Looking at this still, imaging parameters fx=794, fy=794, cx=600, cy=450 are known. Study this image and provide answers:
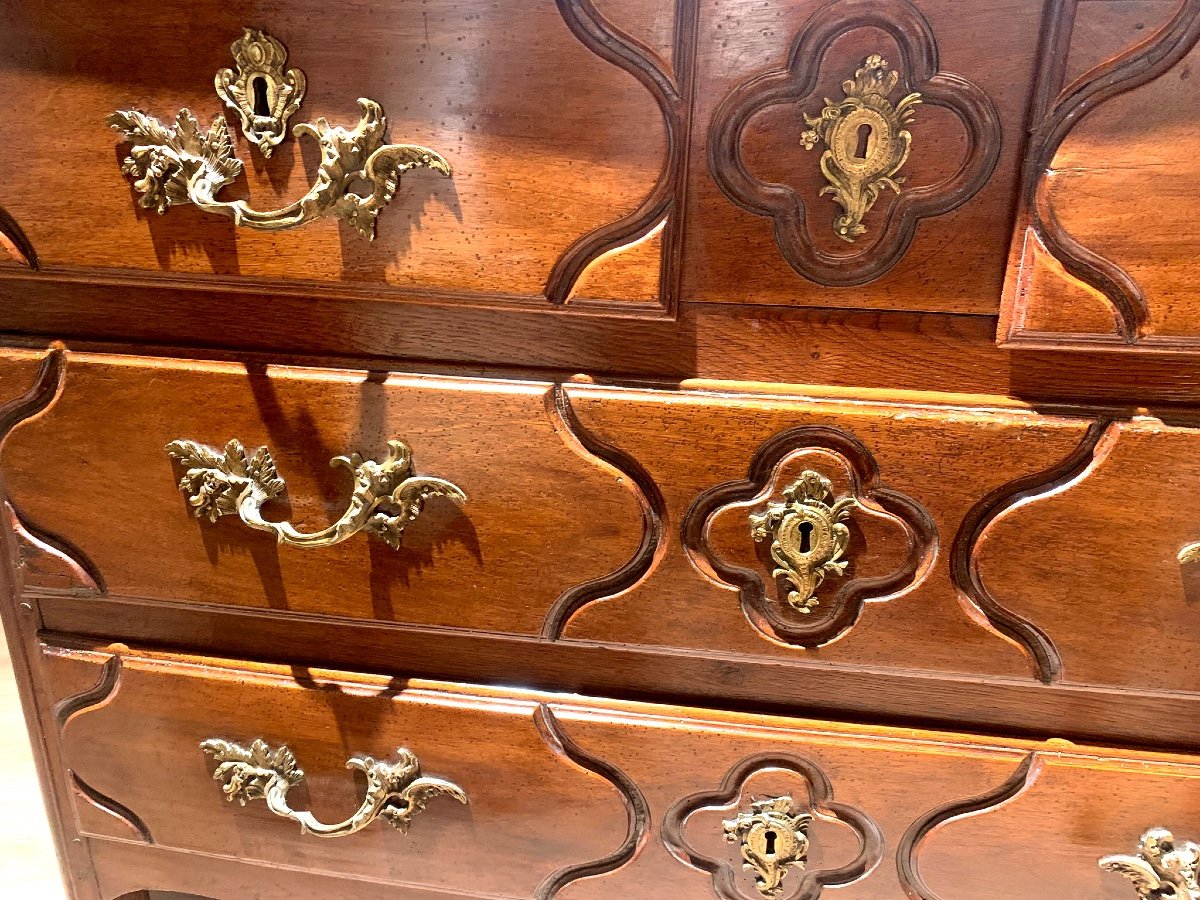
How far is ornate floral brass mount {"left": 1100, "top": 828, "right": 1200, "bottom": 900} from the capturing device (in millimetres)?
527

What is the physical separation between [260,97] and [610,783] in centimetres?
52

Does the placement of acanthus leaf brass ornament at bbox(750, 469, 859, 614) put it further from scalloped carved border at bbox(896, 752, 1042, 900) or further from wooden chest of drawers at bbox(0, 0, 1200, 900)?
scalloped carved border at bbox(896, 752, 1042, 900)

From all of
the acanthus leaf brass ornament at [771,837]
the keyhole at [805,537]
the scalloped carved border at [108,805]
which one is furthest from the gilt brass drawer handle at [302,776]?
the keyhole at [805,537]

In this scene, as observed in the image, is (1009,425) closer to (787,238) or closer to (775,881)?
(787,238)

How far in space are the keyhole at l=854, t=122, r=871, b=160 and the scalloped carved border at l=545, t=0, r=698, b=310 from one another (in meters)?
0.10

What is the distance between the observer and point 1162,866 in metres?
0.53

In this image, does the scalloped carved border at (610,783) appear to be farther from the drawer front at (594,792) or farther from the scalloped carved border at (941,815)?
the scalloped carved border at (941,815)

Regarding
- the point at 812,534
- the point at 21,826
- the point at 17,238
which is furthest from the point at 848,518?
the point at 21,826

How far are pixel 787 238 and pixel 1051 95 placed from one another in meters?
0.15

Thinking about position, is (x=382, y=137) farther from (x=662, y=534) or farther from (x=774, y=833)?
(x=774, y=833)

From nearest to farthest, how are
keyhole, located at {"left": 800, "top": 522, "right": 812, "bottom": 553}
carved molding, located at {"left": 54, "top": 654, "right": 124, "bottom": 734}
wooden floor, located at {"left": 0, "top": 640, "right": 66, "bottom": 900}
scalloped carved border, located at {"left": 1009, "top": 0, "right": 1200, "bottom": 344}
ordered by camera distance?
scalloped carved border, located at {"left": 1009, "top": 0, "right": 1200, "bottom": 344}, keyhole, located at {"left": 800, "top": 522, "right": 812, "bottom": 553}, carved molding, located at {"left": 54, "top": 654, "right": 124, "bottom": 734}, wooden floor, located at {"left": 0, "top": 640, "right": 66, "bottom": 900}

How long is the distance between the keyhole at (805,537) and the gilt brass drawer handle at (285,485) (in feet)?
0.74

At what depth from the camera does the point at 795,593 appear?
0.52 meters

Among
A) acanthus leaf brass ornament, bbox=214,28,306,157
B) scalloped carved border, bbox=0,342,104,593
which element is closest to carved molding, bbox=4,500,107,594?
scalloped carved border, bbox=0,342,104,593
